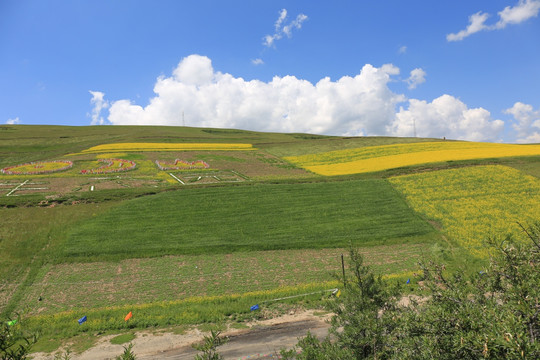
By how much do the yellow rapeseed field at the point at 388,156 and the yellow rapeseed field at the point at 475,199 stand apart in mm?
10317

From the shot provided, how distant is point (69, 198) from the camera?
117 ft

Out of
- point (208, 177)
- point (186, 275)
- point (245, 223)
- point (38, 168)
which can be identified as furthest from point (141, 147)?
point (186, 275)

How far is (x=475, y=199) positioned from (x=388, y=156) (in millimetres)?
32706

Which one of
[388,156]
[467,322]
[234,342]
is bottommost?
[234,342]

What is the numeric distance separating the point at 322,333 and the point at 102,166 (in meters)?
52.3

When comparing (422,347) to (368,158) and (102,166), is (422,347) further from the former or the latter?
(368,158)

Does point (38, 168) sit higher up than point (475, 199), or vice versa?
point (38, 168)

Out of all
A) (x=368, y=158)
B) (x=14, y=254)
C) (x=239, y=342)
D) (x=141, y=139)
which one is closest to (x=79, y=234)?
(x=14, y=254)

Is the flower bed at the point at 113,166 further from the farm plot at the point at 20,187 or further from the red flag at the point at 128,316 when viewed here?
the red flag at the point at 128,316

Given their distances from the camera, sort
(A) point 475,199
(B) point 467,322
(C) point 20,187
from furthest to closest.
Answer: (C) point 20,187, (A) point 475,199, (B) point 467,322

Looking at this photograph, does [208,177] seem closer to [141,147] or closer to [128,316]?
[128,316]

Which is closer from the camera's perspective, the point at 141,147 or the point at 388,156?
the point at 388,156

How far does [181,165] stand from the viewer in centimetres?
5797

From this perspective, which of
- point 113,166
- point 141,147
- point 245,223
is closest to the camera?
point 245,223
